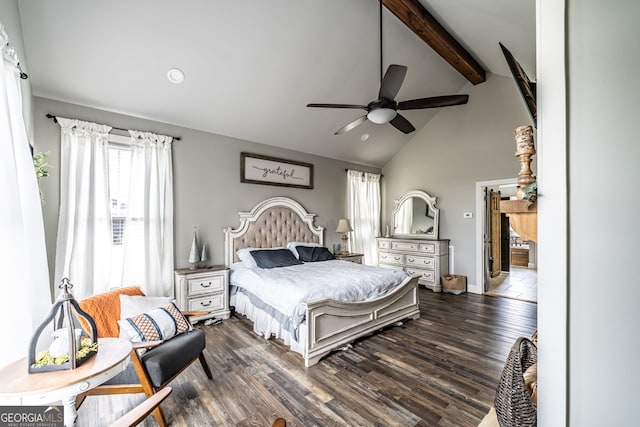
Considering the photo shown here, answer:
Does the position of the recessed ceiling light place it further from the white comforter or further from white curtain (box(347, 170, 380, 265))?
white curtain (box(347, 170, 380, 265))

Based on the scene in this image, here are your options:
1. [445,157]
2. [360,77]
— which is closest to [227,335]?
[360,77]

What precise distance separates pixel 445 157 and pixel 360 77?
2.58 m

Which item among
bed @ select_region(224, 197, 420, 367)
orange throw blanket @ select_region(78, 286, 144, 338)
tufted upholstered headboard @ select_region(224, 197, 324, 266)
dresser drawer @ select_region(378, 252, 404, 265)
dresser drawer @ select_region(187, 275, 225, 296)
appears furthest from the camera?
dresser drawer @ select_region(378, 252, 404, 265)

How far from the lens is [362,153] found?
570 centimetres

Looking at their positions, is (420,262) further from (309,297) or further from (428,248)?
(309,297)

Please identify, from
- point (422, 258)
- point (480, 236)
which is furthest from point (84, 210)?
point (480, 236)

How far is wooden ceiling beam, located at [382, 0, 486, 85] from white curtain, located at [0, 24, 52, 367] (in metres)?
3.28

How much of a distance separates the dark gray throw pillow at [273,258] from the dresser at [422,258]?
2366 mm

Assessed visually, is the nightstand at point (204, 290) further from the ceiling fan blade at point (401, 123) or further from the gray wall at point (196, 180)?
the ceiling fan blade at point (401, 123)

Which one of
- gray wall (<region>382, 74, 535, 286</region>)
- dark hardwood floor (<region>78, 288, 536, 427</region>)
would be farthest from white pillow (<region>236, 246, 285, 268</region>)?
gray wall (<region>382, 74, 535, 286</region>)

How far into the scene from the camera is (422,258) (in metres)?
5.26

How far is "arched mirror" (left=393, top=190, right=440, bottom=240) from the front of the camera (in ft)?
17.9

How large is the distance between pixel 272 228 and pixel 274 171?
990 mm

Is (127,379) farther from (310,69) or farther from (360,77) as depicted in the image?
(360,77)
